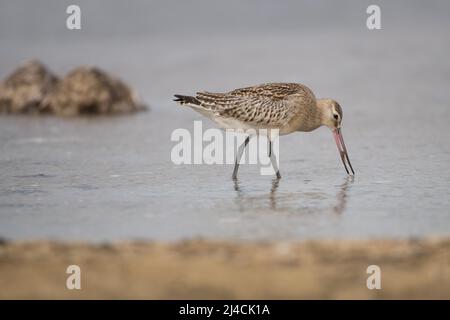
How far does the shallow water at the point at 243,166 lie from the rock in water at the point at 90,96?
21.0 inches

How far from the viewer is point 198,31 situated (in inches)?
984

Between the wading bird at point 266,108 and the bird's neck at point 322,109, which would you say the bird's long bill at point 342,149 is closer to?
the wading bird at point 266,108

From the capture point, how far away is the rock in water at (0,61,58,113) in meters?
15.9

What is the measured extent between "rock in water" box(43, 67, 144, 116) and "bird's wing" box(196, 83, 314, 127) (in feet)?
16.0

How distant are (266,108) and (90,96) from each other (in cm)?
563

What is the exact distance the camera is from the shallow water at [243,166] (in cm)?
820

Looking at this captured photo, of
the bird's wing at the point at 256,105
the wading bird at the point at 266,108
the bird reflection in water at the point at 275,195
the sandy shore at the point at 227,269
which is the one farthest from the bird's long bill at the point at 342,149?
the sandy shore at the point at 227,269

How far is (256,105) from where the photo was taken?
35.6 feet

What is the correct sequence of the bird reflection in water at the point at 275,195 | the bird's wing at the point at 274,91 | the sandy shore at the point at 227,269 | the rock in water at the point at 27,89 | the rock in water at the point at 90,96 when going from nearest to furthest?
the sandy shore at the point at 227,269
the bird reflection in water at the point at 275,195
the bird's wing at the point at 274,91
the rock in water at the point at 90,96
the rock in water at the point at 27,89

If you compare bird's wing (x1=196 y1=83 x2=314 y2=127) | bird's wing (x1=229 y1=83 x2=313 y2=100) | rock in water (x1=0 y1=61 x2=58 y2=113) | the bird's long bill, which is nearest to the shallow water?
the bird's long bill

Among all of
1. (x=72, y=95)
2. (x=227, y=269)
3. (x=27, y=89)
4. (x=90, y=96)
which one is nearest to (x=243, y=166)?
(x=227, y=269)

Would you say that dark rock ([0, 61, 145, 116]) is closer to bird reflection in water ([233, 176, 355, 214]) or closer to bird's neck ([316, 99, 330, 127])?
bird's neck ([316, 99, 330, 127])

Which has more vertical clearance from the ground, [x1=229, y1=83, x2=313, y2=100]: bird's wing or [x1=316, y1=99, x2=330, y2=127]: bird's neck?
[x1=229, y1=83, x2=313, y2=100]: bird's wing

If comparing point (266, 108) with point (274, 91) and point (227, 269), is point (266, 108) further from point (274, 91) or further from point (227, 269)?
point (227, 269)
